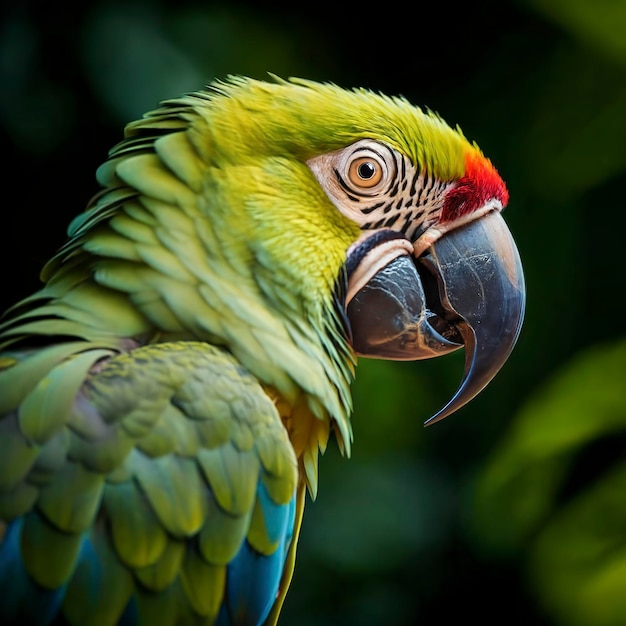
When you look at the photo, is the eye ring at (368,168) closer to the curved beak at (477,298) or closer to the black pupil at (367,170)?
the black pupil at (367,170)

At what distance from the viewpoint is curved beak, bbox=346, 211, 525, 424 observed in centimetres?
115

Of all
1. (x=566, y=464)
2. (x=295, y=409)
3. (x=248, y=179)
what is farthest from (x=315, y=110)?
(x=566, y=464)

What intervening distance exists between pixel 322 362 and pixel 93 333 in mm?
275

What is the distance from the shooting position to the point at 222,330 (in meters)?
1.00

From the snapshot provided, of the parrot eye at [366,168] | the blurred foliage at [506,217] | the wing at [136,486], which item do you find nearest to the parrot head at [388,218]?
the parrot eye at [366,168]

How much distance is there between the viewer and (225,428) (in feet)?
3.02

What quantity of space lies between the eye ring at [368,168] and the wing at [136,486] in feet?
1.05

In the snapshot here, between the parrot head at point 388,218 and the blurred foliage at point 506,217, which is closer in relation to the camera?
the parrot head at point 388,218

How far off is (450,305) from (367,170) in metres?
0.21

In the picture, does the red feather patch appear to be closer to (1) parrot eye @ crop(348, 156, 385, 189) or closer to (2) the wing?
(1) parrot eye @ crop(348, 156, 385, 189)

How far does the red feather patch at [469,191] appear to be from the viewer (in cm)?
118

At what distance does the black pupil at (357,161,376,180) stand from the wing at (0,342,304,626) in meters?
0.33

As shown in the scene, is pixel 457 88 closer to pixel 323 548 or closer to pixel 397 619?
pixel 323 548

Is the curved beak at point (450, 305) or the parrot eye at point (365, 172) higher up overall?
the parrot eye at point (365, 172)
